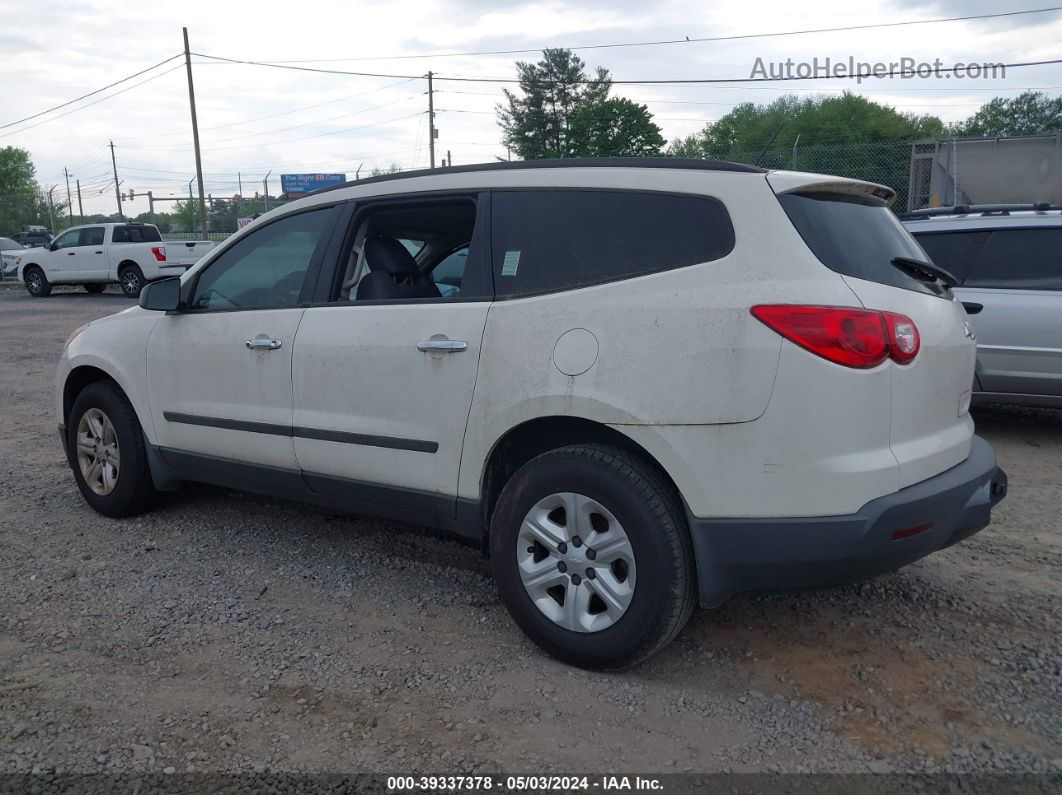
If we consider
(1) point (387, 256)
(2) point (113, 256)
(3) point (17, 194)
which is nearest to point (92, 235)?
(2) point (113, 256)

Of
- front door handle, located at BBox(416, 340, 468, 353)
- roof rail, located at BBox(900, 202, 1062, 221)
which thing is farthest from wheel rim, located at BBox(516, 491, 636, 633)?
roof rail, located at BBox(900, 202, 1062, 221)

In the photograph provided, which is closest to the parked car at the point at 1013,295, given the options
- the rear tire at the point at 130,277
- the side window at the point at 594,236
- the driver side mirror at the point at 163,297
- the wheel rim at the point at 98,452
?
the side window at the point at 594,236

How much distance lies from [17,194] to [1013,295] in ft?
250

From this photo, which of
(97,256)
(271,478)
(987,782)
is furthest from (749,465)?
(97,256)

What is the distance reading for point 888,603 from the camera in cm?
383

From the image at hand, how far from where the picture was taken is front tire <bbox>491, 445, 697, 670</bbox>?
3.02 metres

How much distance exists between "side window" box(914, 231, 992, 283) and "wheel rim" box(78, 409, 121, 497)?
5731 mm

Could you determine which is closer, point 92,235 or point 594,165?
point 594,165

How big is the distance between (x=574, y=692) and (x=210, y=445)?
2380 mm

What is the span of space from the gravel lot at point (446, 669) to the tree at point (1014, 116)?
70982 mm

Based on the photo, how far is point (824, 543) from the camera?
284cm

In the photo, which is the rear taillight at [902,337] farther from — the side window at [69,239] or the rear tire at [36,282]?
the rear tire at [36,282]

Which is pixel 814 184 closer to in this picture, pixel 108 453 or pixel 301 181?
pixel 108 453

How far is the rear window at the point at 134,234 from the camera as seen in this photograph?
2183 centimetres
